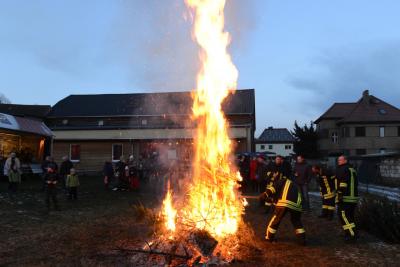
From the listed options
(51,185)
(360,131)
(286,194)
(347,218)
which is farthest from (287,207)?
(360,131)

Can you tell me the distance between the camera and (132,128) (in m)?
32.3

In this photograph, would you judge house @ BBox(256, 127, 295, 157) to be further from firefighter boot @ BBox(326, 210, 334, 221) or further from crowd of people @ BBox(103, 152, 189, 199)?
firefighter boot @ BBox(326, 210, 334, 221)

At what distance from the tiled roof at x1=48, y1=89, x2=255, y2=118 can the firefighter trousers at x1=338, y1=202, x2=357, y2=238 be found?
2500 centimetres

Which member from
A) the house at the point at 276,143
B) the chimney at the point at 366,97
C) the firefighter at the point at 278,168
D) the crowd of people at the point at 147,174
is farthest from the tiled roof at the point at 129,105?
the house at the point at 276,143

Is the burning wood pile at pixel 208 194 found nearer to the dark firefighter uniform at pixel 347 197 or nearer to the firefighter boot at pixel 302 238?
the firefighter boot at pixel 302 238

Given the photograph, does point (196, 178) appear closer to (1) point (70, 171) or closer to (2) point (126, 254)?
(2) point (126, 254)

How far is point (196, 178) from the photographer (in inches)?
372

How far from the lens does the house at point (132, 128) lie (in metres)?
31.1

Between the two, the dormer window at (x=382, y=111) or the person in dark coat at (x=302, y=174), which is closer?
the person in dark coat at (x=302, y=174)

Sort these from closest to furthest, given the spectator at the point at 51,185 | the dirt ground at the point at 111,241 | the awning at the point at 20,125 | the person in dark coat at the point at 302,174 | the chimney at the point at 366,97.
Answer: the dirt ground at the point at 111,241 → the spectator at the point at 51,185 → the person in dark coat at the point at 302,174 → the awning at the point at 20,125 → the chimney at the point at 366,97

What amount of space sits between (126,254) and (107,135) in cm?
2677

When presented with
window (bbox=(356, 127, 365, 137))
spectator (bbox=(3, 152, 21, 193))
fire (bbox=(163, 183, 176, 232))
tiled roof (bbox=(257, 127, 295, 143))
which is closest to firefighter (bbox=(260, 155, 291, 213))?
fire (bbox=(163, 183, 176, 232))

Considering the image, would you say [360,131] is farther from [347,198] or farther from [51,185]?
[51,185]

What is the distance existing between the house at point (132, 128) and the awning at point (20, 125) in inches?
325
